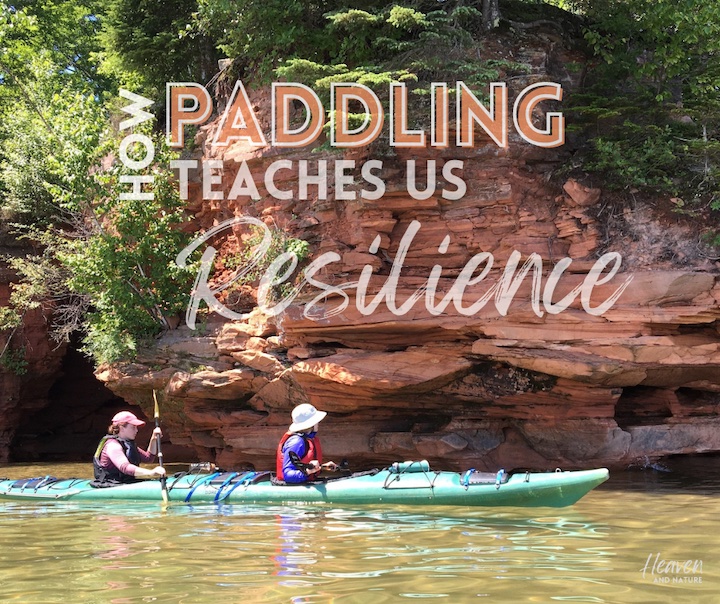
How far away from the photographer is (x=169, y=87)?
17.0 meters

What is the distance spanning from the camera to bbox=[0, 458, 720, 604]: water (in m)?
4.79

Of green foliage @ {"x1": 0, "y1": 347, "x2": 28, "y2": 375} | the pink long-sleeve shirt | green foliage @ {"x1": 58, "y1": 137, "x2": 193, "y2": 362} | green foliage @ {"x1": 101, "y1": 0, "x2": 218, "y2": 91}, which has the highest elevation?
green foliage @ {"x1": 101, "y1": 0, "x2": 218, "y2": 91}

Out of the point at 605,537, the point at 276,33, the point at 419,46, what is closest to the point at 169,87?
the point at 276,33

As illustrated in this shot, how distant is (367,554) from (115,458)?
16.9 ft

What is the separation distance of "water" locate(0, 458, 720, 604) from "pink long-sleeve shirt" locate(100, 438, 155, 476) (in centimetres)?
64

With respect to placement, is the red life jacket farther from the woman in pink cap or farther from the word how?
the word how

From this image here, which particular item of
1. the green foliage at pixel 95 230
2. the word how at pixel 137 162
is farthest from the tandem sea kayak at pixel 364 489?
the word how at pixel 137 162

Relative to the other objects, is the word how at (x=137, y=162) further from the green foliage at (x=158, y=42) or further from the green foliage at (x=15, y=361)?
the green foliage at (x=15, y=361)

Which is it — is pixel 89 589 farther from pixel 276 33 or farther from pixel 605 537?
pixel 276 33

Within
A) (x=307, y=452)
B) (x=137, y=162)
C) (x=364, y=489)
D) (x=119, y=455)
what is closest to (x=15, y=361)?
(x=137, y=162)

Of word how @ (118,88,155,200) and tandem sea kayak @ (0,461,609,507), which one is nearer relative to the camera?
tandem sea kayak @ (0,461,609,507)

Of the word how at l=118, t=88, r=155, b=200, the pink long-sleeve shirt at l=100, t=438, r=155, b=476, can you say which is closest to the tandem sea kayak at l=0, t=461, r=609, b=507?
the pink long-sleeve shirt at l=100, t=438, r=155, b=476

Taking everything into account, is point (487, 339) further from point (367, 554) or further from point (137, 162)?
point (137, 162)

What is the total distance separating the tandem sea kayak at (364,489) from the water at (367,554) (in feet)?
0.73
